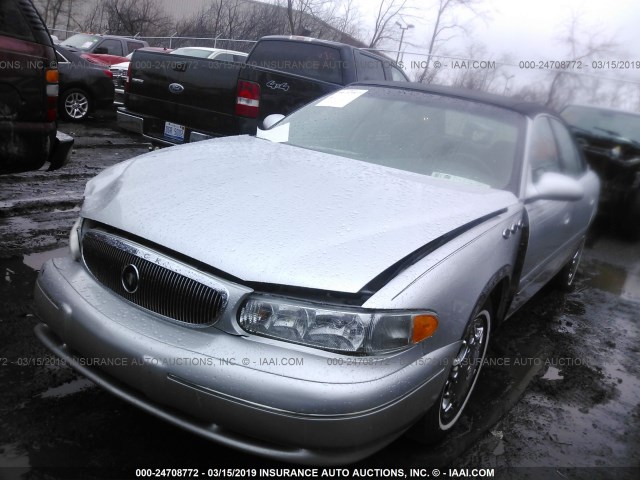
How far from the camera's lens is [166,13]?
34.0m

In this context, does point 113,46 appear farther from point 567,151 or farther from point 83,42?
point 567,151

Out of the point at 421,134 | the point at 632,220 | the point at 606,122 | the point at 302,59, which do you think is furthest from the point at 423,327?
the point at 606,122

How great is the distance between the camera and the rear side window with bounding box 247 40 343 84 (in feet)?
23.9

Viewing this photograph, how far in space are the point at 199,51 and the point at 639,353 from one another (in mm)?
12093

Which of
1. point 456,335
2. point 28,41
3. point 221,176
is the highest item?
point 28,41

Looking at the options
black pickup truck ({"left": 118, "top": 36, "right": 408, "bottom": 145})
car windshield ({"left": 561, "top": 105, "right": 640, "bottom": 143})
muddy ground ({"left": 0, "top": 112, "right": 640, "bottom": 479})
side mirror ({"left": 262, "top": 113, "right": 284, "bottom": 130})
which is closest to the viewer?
muddy ground ({"left": 0, "top": 112, "right": 640, "bottom": 479})

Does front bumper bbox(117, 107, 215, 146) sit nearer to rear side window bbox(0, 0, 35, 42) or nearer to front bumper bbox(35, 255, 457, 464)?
rear side window bbox(0, 0, 35, 42)

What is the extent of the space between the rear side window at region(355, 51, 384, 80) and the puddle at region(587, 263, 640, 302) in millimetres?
3655

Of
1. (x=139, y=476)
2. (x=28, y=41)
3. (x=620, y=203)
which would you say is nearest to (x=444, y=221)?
(x=139, y=476)

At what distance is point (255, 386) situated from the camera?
190 cm

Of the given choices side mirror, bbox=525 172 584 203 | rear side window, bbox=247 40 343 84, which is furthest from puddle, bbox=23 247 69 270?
rear side window, bbox=247 40 343 84

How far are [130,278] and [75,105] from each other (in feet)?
29.6

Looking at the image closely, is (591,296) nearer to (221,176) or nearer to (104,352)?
(221,176)

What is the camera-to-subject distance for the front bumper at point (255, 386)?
189cm
